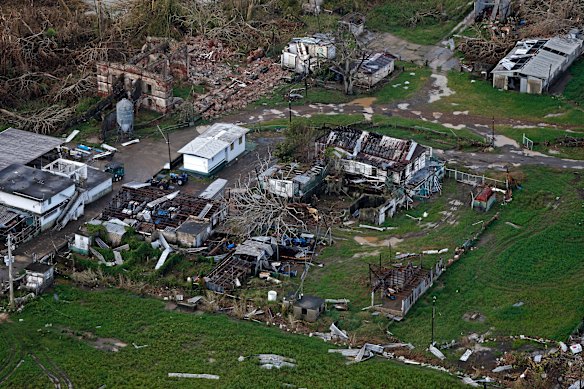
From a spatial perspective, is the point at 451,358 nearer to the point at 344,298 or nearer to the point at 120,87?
the point at 344,298

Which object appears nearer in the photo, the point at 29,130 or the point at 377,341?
the point at 377,341

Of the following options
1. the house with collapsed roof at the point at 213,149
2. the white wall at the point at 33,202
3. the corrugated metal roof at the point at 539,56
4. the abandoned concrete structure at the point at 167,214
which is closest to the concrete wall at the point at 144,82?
the house with collapsed roof at the point at 213,149

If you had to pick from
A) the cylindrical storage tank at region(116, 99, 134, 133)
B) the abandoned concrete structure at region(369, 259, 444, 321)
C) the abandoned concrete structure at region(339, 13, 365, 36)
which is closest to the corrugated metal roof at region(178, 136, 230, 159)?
the cylindrical storage tank at region(116, 99, 134, 133)

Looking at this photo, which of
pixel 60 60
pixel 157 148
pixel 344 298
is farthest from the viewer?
pixel 60 60

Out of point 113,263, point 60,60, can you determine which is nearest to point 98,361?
point 113,263

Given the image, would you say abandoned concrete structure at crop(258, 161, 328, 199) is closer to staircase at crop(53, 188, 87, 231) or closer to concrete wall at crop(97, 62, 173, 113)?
staircase at crop(53, 188, 87, 231)

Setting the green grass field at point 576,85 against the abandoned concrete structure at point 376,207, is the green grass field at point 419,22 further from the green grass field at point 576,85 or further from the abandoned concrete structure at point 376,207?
the abandoned concrete structure at point 376,207
